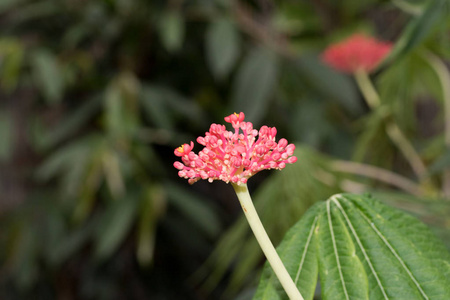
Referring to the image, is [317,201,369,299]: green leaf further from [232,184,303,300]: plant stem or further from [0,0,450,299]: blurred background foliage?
[0,0,450,299]: blurred background foliage

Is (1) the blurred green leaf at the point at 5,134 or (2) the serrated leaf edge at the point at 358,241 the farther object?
(1) the blurred green leaf at the point at 5,134

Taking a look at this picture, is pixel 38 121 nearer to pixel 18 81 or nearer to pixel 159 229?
pixel 18 81

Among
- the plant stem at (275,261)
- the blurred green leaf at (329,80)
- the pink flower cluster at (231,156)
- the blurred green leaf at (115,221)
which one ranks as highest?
the blurred green leaf at (329,80)

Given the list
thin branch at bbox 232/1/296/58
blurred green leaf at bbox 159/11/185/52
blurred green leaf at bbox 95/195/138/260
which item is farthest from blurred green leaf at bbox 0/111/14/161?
thin branch at bbox 232/1/296/58

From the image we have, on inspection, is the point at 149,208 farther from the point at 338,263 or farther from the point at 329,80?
the point at 338,263

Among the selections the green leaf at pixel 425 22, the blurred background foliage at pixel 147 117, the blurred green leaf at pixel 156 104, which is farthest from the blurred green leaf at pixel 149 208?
the green leaf at pixel 425 22

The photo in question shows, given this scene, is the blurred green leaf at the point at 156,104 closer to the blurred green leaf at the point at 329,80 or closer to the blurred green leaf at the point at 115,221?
the blurred green leaf at the point at 115,221

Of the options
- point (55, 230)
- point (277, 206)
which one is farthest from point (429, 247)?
point (55, 230)
